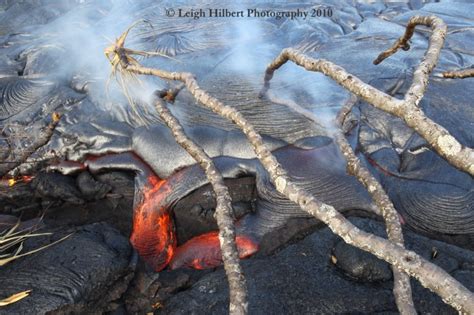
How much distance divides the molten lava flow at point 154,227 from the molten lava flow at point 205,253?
0.53ft

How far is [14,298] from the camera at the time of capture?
3.04 m

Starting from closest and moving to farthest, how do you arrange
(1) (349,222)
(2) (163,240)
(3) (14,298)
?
(1) (349,222), (3) (14,298), (2) (163,240)

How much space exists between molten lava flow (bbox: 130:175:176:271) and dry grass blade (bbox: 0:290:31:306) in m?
1.37

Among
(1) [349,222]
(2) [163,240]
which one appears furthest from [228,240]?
(2) [163,240]

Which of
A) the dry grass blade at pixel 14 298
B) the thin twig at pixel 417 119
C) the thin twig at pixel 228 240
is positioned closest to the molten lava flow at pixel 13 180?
the dry grass blade at pixel 14 298

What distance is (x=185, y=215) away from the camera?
15.8ft

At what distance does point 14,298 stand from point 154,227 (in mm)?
1771

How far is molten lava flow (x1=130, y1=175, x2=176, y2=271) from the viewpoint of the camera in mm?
4402

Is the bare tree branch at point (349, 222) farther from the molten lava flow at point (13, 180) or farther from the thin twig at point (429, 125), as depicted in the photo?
the molten lava flow at point (13, 180)

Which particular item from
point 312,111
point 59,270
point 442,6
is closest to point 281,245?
point 312,111

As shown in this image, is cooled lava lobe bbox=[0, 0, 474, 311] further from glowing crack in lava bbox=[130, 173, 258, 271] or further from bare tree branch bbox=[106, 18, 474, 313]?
bare tree branch bbox=[106, 18, 474, 313]

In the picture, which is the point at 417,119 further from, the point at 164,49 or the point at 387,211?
the point at 164,49

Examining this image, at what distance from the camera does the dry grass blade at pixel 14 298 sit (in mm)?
2932

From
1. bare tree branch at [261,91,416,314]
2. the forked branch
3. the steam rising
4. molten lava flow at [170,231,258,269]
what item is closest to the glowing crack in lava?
molten lava flow at [170,231,258,269]
